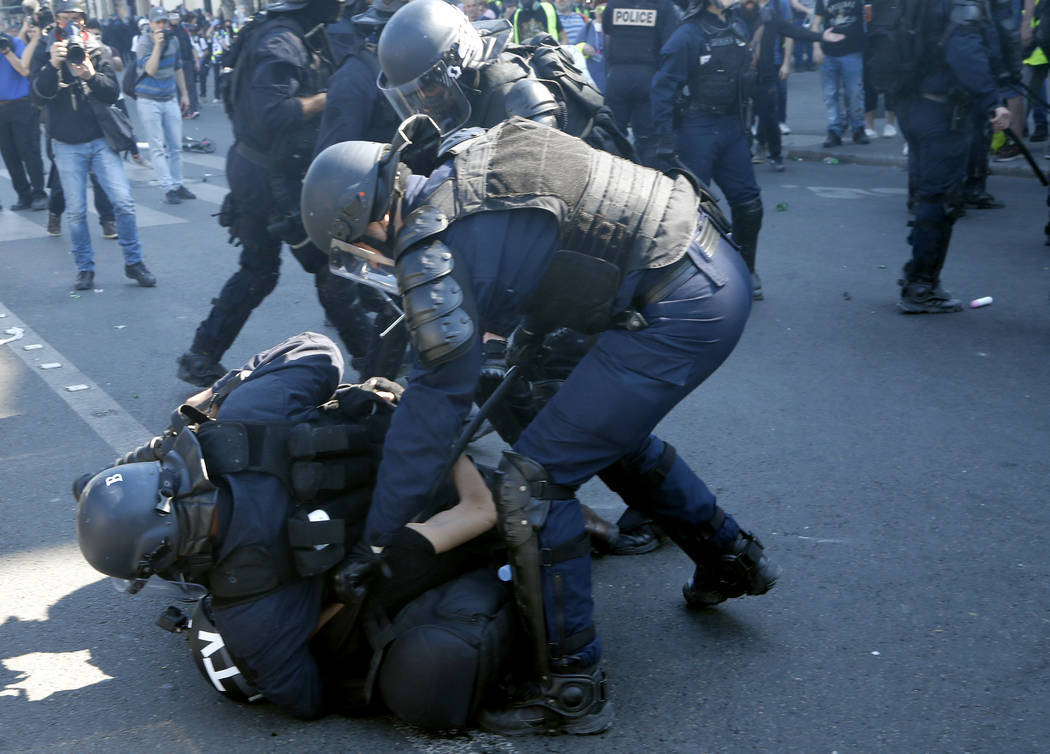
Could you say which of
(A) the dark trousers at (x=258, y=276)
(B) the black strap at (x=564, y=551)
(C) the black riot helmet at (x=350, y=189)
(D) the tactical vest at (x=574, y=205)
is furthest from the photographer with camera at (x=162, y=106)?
(B) the black strap at (x=564, y=551)

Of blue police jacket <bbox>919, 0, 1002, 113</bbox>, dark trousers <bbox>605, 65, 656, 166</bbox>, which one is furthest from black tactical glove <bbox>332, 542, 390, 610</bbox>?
dark trousers <bbox>605, 65, 656, 166</bbox>

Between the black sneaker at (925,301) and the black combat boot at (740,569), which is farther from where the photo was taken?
the black sneaker at (925,301)

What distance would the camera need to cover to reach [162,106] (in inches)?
411

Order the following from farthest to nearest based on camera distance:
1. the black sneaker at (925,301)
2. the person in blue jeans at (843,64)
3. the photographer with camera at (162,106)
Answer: the person in blue jeans at (843,64) < the photographer with camera at (162,106) < the black sneaker at (925,301)

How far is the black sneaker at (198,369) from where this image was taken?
5324mm

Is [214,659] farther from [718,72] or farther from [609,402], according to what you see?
[718,72]

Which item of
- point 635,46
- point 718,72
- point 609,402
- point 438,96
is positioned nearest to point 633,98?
point 635,46

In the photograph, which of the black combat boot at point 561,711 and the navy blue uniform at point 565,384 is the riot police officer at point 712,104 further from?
the black combat boot at point 561,711

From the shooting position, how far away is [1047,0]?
8.10m

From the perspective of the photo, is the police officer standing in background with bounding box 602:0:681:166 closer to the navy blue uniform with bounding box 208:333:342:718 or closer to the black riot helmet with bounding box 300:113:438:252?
the black riot helmet with bounding box 300:113:438:252

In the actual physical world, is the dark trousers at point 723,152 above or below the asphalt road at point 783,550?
above

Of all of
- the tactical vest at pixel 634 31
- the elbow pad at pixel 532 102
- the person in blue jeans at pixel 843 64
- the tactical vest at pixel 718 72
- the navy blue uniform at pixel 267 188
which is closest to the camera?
the elbow pad at pixel 532 102

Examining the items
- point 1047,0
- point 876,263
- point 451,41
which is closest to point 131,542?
point 451,41

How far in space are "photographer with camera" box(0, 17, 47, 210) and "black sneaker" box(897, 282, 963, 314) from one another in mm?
7506
